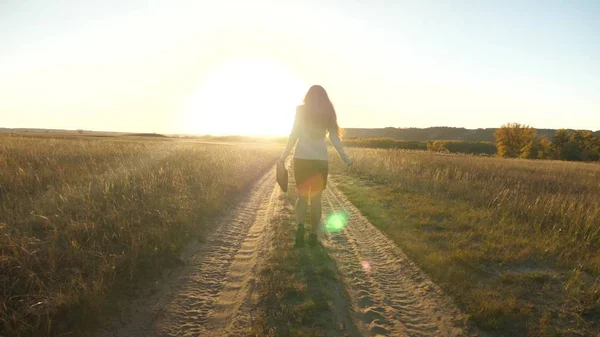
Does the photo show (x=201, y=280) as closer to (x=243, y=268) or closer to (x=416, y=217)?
(x=243, y=268)

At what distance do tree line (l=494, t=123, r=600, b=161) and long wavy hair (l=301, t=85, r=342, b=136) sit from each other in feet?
237

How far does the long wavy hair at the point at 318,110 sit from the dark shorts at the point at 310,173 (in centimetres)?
61

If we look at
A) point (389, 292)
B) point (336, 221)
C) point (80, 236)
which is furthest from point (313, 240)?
point (80, 236)

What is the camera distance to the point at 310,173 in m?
5.52

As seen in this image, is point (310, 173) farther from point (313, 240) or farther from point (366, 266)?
point (366, 266)

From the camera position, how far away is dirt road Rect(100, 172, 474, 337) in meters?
3.35

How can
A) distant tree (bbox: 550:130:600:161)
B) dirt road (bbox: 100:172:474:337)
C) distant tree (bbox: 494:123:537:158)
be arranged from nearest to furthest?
dirt road (bbox: 100:172:474:337) → distant tree (bbox: 550:130:600:161) → distant tree (bbox: 494:123:537:158)

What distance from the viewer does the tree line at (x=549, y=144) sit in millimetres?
56750

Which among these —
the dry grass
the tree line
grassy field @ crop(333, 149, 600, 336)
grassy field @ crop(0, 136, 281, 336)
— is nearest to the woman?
the dry grass

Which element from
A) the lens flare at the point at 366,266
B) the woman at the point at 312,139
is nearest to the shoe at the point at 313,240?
the woman at the point at 312,139

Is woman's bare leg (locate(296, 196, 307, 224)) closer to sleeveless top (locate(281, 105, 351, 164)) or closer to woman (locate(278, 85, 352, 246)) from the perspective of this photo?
woman (locate(278, 85, 352, 246))

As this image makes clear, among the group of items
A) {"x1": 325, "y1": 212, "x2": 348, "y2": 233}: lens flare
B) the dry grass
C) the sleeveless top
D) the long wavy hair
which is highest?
the long wavy hair

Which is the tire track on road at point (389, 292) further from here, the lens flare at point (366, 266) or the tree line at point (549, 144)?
the tree line at point (549, 144)

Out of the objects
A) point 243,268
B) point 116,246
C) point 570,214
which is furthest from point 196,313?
point 570,214
